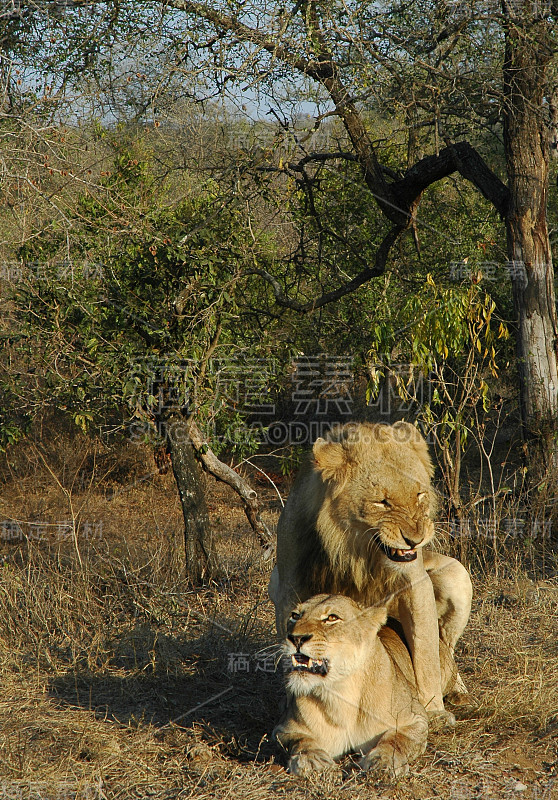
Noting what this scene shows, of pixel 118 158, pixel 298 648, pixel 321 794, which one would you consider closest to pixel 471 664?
pixel 321 794

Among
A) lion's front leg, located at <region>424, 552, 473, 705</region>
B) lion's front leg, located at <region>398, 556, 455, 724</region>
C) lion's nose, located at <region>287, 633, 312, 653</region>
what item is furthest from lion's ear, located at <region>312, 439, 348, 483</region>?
lion's front leg, located at <region>424, 552, 473, 705</region>

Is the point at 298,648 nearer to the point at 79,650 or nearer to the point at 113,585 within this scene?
the point at 79,650

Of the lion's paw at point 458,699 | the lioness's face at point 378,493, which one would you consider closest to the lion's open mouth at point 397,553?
the lioness's face at point 378,493

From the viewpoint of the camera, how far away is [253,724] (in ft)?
13.0

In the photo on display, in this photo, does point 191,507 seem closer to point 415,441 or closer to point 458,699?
point 458,699

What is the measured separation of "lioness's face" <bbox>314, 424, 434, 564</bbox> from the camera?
10.6 feet

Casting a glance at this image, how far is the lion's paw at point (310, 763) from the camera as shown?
3.12m

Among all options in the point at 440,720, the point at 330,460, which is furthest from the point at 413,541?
the point at 440,720

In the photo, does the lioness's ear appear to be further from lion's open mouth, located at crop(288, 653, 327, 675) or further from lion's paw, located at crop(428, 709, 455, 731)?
lion's paw, located at crop(428, 709, 455, 731)

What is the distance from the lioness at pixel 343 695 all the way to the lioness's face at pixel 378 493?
29 centimetres

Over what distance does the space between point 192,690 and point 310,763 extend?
1.43 m

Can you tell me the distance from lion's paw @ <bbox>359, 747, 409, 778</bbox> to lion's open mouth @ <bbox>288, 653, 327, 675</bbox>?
0.41 m

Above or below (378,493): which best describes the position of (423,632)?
below

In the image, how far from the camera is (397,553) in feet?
10.7
